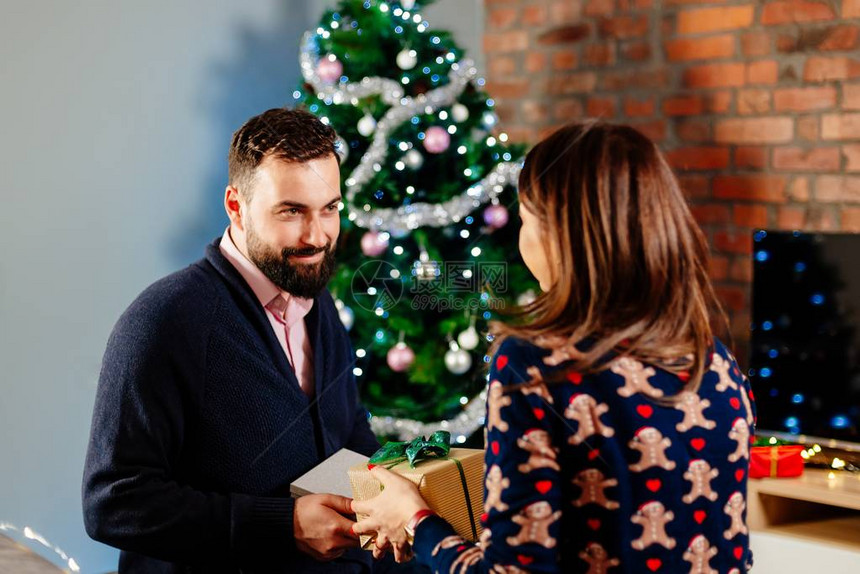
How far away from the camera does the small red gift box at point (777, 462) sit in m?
2.30

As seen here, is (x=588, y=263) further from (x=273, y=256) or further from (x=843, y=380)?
(x=843, y=380)

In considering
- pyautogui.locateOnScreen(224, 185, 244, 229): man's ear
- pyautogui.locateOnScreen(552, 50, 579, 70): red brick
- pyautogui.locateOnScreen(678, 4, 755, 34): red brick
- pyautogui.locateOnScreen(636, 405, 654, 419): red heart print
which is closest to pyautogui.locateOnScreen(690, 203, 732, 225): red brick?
pyautogui.locateOnScreen(678, 4, 755, 34): red brick

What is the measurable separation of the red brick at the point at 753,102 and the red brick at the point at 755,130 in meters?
0.02

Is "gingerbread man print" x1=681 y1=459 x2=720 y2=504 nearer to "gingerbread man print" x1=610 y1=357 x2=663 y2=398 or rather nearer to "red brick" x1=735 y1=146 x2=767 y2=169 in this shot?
"gingerbread man print" x1=610 y1=357 x2=663 y2=398

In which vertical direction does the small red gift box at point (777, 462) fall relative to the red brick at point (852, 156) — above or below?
below

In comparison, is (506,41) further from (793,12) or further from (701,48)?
(793,12)

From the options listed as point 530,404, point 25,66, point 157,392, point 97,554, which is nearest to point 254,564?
point 157,392

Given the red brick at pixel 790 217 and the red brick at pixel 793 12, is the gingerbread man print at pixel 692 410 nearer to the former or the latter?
the red brick at pixel 790 217

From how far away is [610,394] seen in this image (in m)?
0.92

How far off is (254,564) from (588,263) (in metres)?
0.82

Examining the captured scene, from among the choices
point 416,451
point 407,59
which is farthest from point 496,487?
point 407,59

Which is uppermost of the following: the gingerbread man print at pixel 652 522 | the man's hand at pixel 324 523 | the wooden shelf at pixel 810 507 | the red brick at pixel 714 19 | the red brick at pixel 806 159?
the red brick at pixel 714 19

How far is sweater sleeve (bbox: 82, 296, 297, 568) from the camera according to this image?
1.32m

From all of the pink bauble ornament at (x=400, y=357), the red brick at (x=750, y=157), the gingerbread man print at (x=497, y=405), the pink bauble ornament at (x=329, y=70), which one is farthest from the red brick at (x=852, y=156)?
the gingerbread man print at (x=497, y=405)
